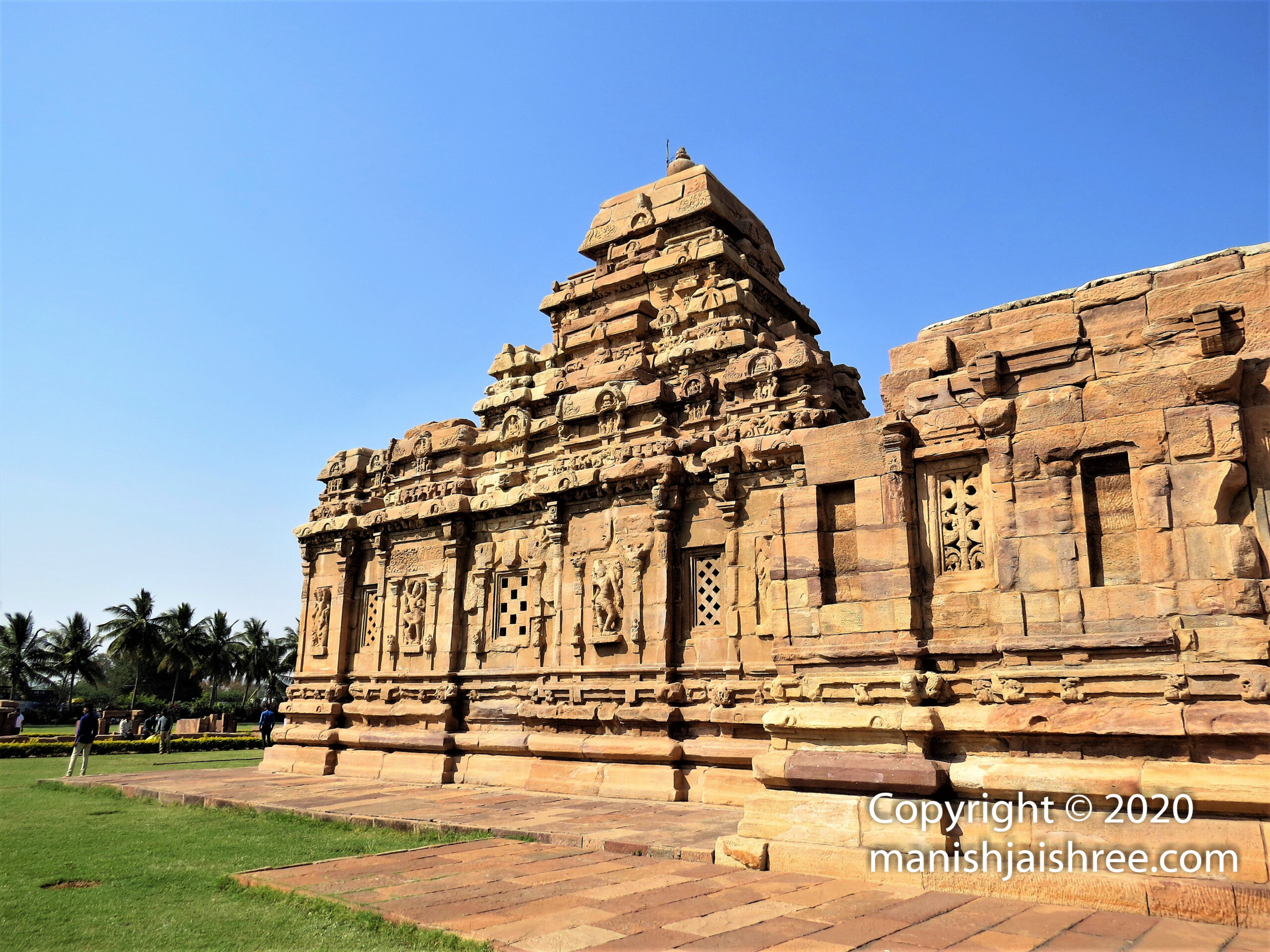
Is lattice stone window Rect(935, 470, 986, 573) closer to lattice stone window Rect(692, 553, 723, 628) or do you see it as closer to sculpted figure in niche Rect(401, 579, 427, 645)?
lattice stone window Rect(692, 553, 723, 628)

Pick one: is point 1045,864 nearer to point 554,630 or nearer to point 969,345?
point 969,345

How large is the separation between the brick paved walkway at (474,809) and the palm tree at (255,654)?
47658 millimetres

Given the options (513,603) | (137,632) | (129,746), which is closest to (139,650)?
(137,632)

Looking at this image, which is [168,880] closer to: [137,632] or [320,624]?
[320,624]

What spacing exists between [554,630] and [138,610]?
154ft

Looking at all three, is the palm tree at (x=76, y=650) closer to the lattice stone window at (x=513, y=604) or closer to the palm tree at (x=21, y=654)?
the palm tree at (x=21, y=654)

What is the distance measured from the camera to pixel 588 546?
13992 mm

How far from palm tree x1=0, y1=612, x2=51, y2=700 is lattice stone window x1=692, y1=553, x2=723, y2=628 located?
5507cm

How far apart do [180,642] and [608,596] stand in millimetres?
48211

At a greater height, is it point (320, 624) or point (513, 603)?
point (513, 603)

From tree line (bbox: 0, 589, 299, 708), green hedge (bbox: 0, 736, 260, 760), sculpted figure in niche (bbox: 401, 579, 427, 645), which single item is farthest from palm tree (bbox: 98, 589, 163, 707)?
sculpted figure in niche (bbox: 401, 579, 427, 645)

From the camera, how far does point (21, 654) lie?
53.0 metres

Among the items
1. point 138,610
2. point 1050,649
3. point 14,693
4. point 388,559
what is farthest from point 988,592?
point 14,693

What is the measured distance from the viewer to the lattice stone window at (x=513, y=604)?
15.0 metres
